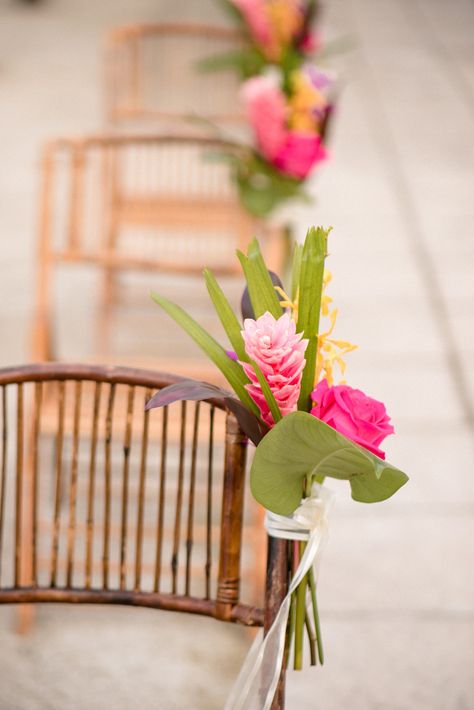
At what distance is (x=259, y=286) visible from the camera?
1.22 m

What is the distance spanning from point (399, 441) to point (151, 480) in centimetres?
66

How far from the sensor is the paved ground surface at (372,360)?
6.70 ft

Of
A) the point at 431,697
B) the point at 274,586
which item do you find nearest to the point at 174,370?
the point at 431,697

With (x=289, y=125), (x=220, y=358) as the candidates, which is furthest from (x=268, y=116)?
(x=220, y=358)

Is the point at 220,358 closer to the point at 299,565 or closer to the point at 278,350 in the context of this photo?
the point at 278,350

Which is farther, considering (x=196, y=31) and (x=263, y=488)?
(x=196, y=31)

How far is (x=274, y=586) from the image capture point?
130 centimetres

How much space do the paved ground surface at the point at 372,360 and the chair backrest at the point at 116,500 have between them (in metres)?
0.14

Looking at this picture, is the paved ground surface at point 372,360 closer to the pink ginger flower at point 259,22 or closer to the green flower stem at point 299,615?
the green flower stem at point 299,615

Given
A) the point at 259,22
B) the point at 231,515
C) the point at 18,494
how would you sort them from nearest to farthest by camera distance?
the point at 231,515 → the point at 18,494 → the point at 259,22

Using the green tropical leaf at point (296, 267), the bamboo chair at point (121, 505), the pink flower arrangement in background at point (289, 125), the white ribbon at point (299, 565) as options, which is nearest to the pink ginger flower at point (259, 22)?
the pink flower arrangement in background at point (289, 125)

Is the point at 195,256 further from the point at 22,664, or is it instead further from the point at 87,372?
the point at 87,372

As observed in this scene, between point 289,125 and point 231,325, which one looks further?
point 289,125

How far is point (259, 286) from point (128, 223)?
71.8 inches
